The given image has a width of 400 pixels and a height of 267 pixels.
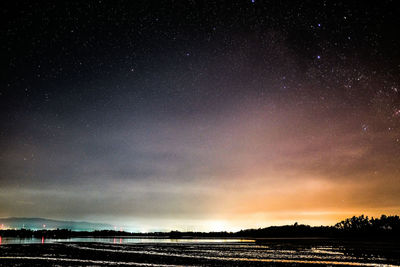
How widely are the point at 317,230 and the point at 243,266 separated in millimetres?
129395

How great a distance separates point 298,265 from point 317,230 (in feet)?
417

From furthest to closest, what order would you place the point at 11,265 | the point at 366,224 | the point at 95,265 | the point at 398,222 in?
the point at 366,224 → the point at 398,222 → the point at 95,265 → the point at 11,265

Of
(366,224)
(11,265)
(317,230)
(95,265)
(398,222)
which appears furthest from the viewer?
(317,230)

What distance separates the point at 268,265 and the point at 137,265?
9418 mm

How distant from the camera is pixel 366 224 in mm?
127500

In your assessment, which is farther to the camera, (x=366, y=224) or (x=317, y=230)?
(x=317, y=230)

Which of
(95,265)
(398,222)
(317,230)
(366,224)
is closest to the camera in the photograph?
(95,265)

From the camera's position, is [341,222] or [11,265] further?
[341,222]

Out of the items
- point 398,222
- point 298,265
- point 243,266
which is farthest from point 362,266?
point 398,222

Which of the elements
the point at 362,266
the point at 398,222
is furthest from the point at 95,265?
the point at 398,222

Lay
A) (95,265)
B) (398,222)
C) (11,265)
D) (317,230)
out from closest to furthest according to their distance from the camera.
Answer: (11,265), (95,265), (398,222), (317,230)

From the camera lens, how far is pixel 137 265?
22.2 meters

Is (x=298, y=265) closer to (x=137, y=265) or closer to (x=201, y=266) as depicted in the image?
(x=201, y=266)

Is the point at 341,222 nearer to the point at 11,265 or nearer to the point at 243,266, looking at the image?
the point at 243,266
